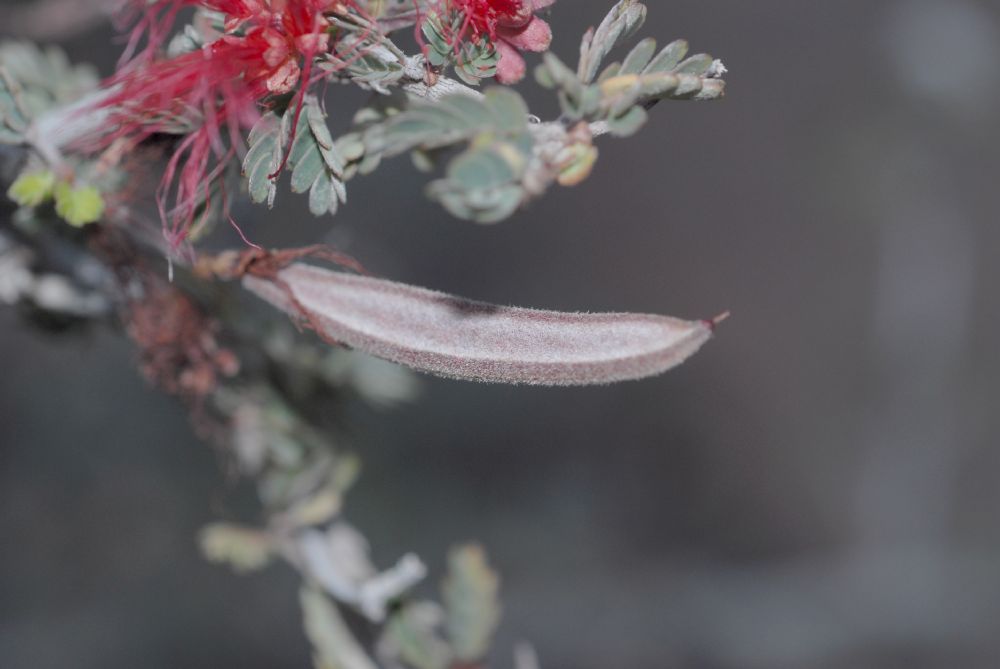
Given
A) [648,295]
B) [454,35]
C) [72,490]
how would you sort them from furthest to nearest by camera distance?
[648,295] → [72,490] → [454,35]

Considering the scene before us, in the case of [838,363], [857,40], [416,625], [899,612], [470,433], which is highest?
[857,40]

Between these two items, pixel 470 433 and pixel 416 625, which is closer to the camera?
pixel 416 625

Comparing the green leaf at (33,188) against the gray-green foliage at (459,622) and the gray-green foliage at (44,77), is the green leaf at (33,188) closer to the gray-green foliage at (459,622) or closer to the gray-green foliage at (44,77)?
the gray-green foliage at (44,77)

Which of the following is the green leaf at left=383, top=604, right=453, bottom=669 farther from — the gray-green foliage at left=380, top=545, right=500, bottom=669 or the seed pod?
the seed pod

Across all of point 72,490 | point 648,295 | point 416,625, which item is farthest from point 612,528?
point 416,625

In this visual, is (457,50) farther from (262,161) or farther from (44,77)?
(44,77)

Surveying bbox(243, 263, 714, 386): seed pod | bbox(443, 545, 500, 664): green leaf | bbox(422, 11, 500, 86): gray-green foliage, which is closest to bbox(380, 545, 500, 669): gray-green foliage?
bbox(443, 545, 500, 664): green leaf

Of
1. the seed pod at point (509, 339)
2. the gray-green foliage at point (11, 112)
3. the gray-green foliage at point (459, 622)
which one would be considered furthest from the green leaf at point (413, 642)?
the gray-green foliage at point (11, 112)

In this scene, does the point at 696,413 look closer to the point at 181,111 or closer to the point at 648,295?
the point at 648,295
